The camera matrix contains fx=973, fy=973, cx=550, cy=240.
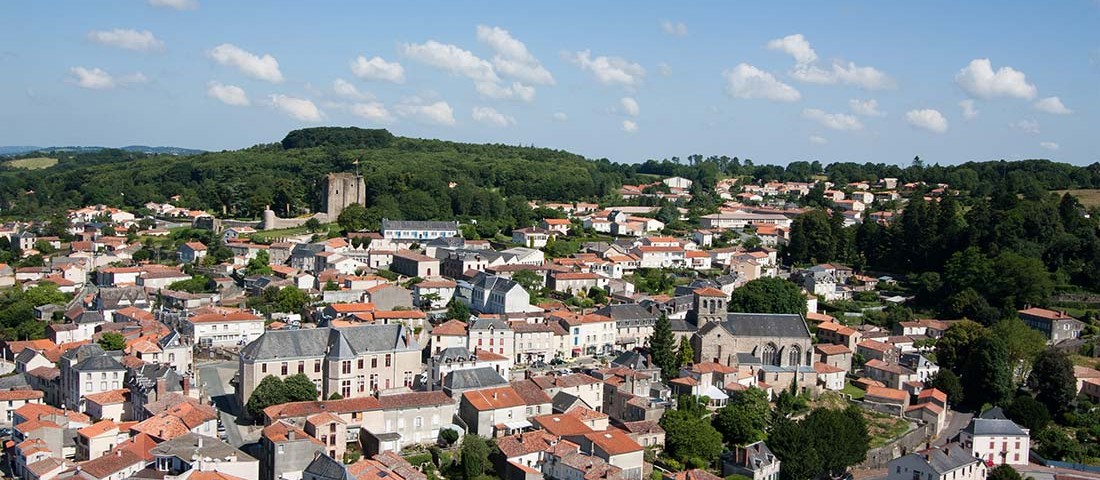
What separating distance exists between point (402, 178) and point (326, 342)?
40.0 meters

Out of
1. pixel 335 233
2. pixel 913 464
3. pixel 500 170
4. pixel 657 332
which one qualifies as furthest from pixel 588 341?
pixel 500 170

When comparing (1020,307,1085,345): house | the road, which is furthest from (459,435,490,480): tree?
(1020,307,1085,345): house

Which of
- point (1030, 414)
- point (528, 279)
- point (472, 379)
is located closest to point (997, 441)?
point (1030, 414)

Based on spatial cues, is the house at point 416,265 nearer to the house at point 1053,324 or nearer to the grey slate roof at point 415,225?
the grey slate roof at point 415,225

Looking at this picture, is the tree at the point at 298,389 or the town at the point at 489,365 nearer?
the town at the point at 489,365

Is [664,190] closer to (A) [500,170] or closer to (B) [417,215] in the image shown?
(A) [500,170]

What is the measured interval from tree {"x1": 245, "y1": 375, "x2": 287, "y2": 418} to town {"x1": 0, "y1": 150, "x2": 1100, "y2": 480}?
0.06 meters

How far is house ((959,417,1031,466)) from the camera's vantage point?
107 ft

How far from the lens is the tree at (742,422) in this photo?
3131 cm

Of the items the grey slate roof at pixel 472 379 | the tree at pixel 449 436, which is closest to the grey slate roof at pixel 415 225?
the grey slate roof at pixel 472 379

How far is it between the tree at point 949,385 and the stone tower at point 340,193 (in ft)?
132

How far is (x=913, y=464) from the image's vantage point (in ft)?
97.4

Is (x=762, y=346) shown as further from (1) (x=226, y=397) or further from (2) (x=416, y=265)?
(1) (x=226, y=397)

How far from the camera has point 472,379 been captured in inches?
1213
